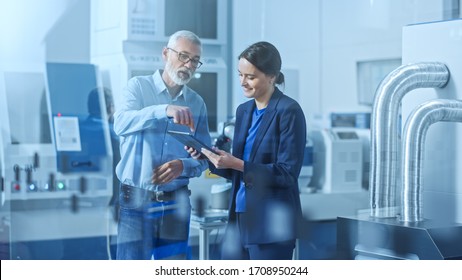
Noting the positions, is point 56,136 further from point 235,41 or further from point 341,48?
point 341,48

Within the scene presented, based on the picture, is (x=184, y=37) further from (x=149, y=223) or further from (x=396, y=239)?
→ (x=396, y=239)

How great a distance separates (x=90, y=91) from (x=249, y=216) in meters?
0.78

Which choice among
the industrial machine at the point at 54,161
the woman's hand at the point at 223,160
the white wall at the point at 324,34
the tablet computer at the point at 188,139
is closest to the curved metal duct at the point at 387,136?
the white wall at the point at 324,34

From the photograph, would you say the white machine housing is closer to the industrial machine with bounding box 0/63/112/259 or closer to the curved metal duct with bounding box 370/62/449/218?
the curved metal duct with bounding box 370/62/449/218

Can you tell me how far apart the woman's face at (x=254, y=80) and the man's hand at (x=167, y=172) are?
1.30 feet

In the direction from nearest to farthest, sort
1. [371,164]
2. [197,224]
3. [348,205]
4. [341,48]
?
[197,224]
[371,164]
[341,48]
[348,205]

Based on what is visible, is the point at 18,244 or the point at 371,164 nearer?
the point at 18,244

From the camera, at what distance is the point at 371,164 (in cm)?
317

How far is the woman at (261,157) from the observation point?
2859 millimetres

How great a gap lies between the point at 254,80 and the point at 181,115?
0.32 m

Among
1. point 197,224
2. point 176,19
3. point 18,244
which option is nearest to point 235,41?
point 176,19

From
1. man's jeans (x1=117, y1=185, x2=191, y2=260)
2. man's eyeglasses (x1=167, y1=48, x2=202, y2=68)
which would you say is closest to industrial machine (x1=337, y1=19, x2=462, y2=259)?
man's jeans (x1=117, y1=185, x2=191, y2=260)

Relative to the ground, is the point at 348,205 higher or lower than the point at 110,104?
lower

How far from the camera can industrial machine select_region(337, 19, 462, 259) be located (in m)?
2.93
